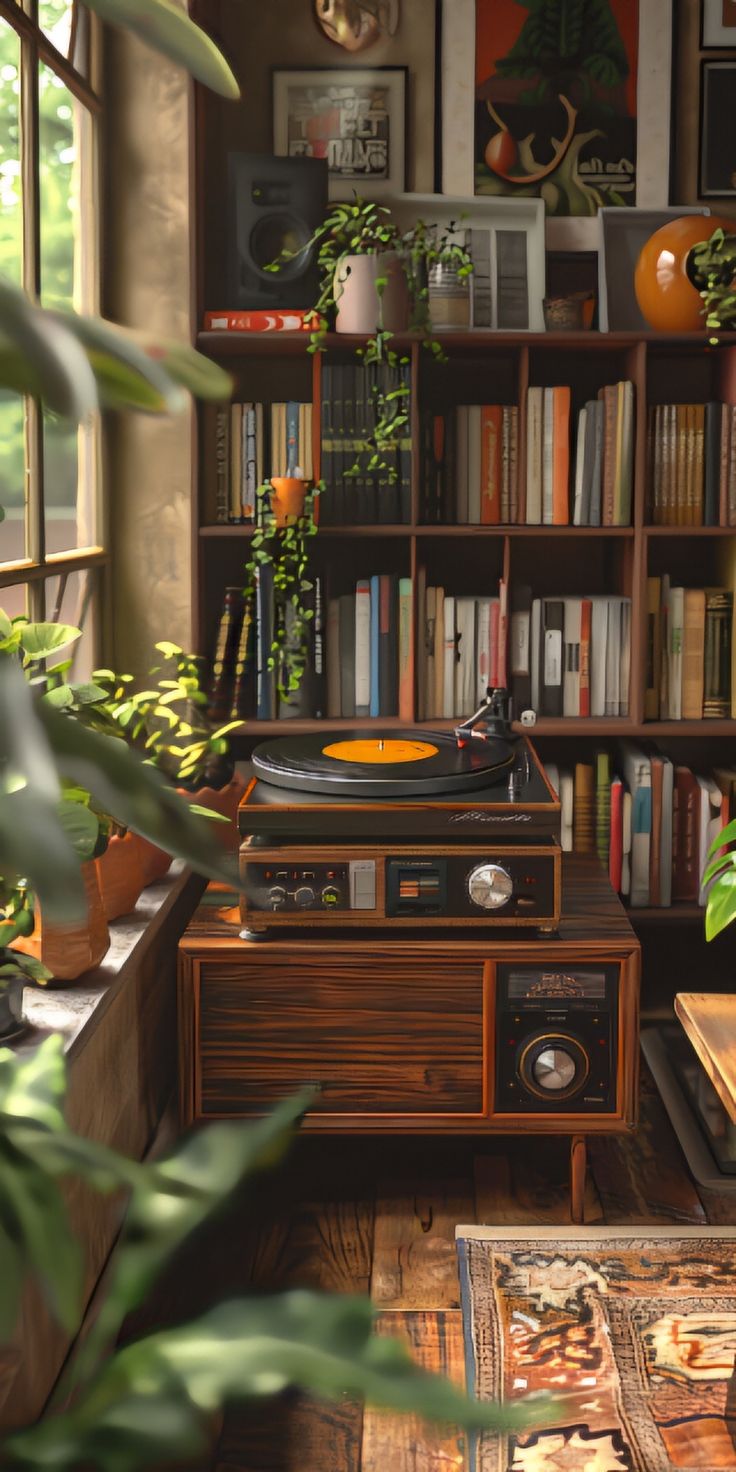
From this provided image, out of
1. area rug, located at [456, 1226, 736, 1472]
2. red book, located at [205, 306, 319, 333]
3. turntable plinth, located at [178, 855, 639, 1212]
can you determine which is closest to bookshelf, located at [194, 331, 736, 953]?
red book, located at [205, 306, 319, 333]

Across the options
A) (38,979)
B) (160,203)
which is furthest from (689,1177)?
(160,203)

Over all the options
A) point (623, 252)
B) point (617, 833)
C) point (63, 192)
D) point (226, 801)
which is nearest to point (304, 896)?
point (226, 801)

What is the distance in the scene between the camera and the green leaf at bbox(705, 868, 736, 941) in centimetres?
194

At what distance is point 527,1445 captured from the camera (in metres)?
1.85

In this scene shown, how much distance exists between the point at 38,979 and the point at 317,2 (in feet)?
7.84

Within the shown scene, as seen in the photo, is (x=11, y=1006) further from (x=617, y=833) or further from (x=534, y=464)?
(x=534, y=464)

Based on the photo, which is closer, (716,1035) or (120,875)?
(716,1035)

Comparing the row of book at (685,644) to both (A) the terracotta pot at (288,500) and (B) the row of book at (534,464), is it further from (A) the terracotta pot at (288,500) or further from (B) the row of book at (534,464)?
(A) the terracotta pot at (288,500)

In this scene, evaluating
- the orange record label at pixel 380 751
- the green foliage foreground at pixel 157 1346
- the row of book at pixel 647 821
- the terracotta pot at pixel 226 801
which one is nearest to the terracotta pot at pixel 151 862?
the terracotta pot at pixel 226 801

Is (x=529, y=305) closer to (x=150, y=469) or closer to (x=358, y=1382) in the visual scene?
(x=150, y=469)

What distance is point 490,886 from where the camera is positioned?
2.33 m

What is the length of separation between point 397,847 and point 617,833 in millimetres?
863

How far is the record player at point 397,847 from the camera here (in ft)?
7.57

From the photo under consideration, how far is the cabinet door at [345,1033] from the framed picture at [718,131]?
192 centimetres
